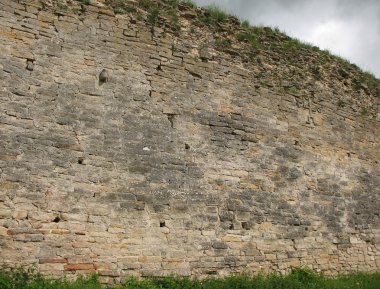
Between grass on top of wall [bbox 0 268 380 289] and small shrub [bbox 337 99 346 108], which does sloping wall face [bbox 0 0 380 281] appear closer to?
grass on top of wall [bbox 0 268 380 289]

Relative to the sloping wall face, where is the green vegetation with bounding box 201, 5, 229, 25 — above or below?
above

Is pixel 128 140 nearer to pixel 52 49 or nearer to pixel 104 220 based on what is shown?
pixel 104 220

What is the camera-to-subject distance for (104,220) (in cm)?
666

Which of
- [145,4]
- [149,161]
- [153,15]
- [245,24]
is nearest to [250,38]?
[245,24]

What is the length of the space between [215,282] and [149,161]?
2185mm

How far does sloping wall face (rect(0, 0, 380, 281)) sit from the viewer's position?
21.0ft

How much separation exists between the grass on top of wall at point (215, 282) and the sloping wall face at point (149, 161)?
18 cm

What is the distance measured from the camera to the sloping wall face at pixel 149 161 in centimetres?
639

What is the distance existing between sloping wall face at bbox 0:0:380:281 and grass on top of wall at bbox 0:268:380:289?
0.18 metres

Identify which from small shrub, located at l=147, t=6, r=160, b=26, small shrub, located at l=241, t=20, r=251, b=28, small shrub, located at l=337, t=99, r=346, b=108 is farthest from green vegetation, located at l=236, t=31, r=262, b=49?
small shrub, located at l=337, t=99, r=346, b=108

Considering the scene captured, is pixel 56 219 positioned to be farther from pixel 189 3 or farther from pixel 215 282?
pixel 189 3

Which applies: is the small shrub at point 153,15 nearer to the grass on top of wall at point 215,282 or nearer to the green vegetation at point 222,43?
the green vegetation at point 222,43

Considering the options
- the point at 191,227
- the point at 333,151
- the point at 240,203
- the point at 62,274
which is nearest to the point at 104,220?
the point at 62,274

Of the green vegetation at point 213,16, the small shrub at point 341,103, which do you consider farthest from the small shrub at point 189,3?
the small shrub at point 341,103
